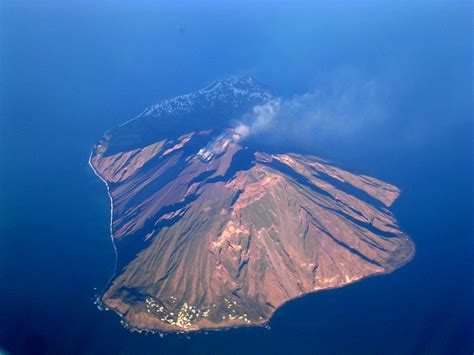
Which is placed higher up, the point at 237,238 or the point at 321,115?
the point at 321,115

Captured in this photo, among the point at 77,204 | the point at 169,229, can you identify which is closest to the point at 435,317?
the point at 169,229

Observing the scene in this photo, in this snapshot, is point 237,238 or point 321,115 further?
point 321,115

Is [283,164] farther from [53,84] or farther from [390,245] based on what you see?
[53,84]

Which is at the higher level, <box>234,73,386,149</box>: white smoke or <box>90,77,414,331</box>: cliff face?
<box>234,73,386,149</box>: white smoke

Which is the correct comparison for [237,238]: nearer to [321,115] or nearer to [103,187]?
[103,187]

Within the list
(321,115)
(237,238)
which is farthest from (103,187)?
(321,115)

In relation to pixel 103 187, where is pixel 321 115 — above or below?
above

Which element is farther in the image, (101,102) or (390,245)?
(101,102)

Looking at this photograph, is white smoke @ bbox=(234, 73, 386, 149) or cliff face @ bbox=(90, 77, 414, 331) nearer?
cliff face @ bbox=(90, 77, 414, 331)
